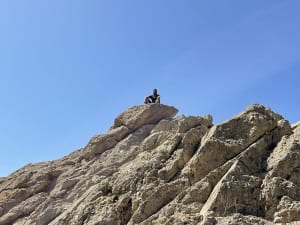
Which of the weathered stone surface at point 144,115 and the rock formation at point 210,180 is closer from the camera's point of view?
the rock formation at point 210,180

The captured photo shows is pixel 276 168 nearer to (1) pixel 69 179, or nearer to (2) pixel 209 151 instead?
(2) pixel 209 151

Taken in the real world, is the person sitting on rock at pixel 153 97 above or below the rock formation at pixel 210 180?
above

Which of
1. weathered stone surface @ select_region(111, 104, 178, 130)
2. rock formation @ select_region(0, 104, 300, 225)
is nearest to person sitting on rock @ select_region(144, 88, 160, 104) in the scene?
weathered stone surface @ select_region(111, 104, 178, 130)

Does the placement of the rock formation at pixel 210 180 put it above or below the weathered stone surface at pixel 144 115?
below

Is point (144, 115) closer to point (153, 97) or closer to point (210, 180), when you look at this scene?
point (153, 97)

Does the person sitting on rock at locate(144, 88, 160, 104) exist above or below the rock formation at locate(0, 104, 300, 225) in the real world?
above

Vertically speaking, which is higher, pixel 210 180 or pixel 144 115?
pixel 144 115

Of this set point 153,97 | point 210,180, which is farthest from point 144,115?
point 210,180

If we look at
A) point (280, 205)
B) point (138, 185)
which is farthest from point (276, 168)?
point (138, 185)

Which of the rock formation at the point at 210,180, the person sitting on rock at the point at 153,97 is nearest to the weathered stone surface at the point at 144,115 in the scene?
the person sitting on rock at the point at 153,97

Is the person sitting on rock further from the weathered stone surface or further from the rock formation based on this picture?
the rock formation

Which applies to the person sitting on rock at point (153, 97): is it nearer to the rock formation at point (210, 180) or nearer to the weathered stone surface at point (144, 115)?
the weathered stone surface at point (144, 115)

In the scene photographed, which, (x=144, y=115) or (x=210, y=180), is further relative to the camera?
(x=144, y=115)

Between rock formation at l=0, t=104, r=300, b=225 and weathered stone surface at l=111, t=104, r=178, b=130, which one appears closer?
rock formation at l=0, t=104, r=300, b=225
